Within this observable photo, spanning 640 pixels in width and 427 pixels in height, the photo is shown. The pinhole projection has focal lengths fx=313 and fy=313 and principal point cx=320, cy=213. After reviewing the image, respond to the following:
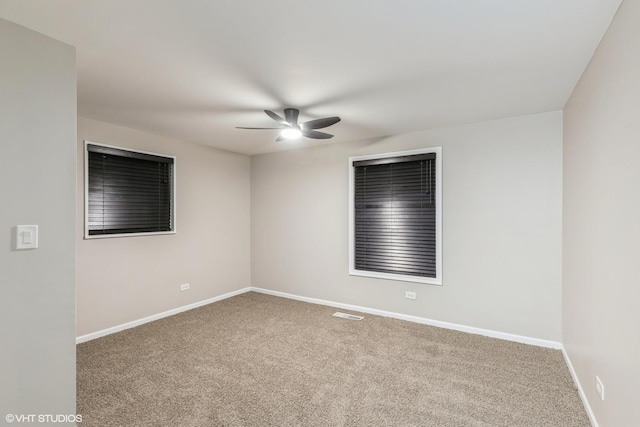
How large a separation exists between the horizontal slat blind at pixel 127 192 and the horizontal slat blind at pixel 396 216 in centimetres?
268

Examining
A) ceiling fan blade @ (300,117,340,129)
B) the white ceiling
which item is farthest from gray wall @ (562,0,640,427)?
ceiling fan blade @ (300,117,340,129)

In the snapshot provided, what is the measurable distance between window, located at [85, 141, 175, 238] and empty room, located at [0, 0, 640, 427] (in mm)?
28

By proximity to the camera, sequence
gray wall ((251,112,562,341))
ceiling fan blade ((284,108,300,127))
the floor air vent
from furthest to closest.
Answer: the floor air vent → gray wall ((251,112,562,341)) → ceiling fan blade ((284,108,300,127))

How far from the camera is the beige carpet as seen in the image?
2.18m

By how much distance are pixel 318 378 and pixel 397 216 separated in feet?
7.60

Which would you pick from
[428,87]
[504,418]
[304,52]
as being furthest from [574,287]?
[304,52]

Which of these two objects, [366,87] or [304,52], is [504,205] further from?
[304,52]

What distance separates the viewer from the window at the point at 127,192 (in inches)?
139

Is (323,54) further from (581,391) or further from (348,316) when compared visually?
(348,316)

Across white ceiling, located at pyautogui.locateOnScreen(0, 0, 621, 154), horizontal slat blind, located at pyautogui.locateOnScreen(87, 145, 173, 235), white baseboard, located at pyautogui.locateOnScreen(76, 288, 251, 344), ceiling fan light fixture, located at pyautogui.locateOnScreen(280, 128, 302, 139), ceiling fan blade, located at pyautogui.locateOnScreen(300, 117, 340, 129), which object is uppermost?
white ceiling, located at pyautogui.locateOnScreen(0, 0, 621, 154)

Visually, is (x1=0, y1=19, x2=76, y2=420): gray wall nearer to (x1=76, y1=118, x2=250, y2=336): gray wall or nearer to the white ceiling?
the white ceiling

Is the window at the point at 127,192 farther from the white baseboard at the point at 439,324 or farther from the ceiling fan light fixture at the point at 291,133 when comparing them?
the white baseboard at the point at 439,324

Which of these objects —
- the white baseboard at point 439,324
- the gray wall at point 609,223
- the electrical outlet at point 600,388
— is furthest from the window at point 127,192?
the electrical outlet at point 600,388

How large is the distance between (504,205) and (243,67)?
3.07 meters
